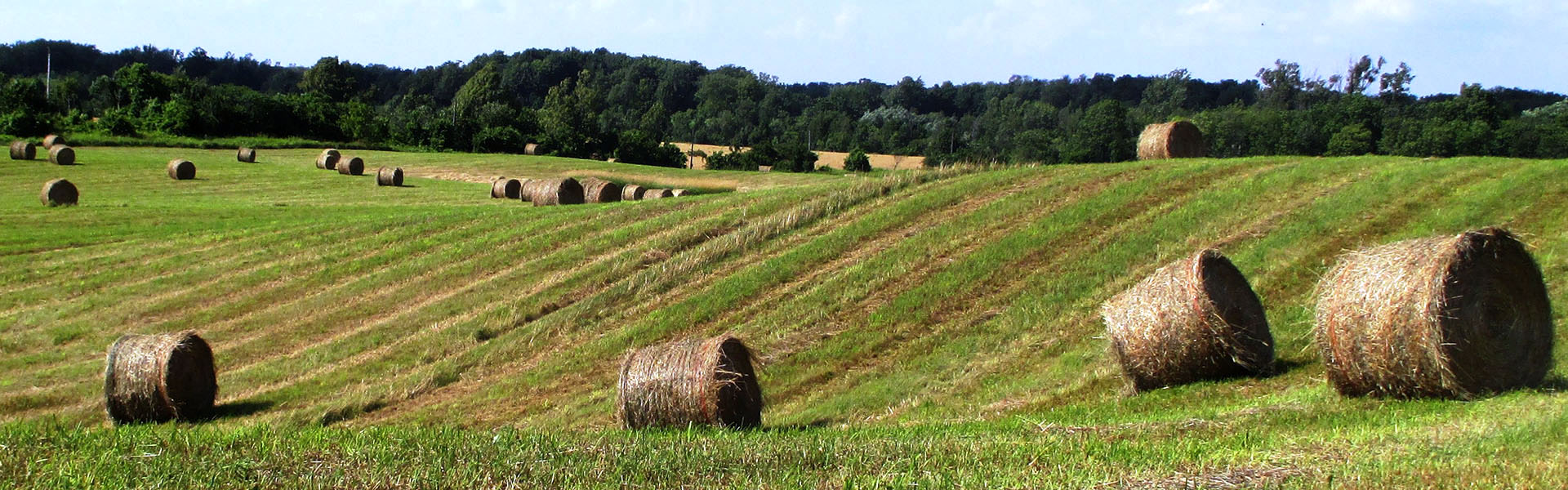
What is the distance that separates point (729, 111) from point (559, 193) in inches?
3845

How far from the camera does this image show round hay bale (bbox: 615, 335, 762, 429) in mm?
10680

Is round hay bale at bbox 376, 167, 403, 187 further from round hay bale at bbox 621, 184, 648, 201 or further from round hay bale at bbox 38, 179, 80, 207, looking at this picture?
round hay bale at bbox 621, 184, 648, 201

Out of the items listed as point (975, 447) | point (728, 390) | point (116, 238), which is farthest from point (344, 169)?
point (975, 447)

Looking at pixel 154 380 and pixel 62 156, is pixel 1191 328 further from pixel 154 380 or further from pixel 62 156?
pixel 62 156

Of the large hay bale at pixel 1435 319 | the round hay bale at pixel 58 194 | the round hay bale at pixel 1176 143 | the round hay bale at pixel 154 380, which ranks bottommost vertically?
the round hay bale at pixel 154 380

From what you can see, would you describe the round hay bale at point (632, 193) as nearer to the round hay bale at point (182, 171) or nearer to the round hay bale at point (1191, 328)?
the round hay bale at point (182, 171)

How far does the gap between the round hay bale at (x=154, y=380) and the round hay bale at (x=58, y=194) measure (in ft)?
84.6

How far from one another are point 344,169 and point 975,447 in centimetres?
5029

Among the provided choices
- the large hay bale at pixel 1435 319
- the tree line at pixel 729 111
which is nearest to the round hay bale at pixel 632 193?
the tree line at pixel 729 111

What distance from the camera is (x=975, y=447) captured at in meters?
7.45

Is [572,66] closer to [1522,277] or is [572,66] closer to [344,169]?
[344,169]

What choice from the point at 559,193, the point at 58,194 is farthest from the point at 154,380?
the point at 58,194

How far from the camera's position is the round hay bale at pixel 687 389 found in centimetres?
1068

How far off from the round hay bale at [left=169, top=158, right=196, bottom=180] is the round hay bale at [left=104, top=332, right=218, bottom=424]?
36.4m
